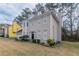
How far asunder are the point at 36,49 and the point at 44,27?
0.30m

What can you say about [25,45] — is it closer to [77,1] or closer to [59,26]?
[59,26]

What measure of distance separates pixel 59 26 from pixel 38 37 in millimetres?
310

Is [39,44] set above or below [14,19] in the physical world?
below

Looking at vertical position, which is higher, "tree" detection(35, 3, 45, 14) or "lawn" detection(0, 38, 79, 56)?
"tree" detection(35, 3, 45, 14)

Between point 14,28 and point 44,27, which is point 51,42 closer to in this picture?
point 44,27

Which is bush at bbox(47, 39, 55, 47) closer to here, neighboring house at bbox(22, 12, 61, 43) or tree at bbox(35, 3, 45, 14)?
neighboring house at bbox(22, 12, 61, 43)

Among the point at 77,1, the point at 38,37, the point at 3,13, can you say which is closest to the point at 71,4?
the point at 77,1

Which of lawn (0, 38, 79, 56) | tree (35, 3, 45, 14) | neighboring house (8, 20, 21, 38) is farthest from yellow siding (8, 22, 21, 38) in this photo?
tree (35, 3, 45, 14)

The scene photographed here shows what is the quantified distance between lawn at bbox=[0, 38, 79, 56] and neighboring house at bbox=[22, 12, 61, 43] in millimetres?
110

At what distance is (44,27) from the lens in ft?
11.6

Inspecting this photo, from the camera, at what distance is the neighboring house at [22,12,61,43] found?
138 inches

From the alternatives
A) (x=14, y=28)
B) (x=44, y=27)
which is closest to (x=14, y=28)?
(x=14, y=28)

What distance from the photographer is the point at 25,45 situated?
11.6 feet

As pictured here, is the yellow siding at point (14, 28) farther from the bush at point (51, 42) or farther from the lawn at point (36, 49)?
the bush at point (51, 42)
